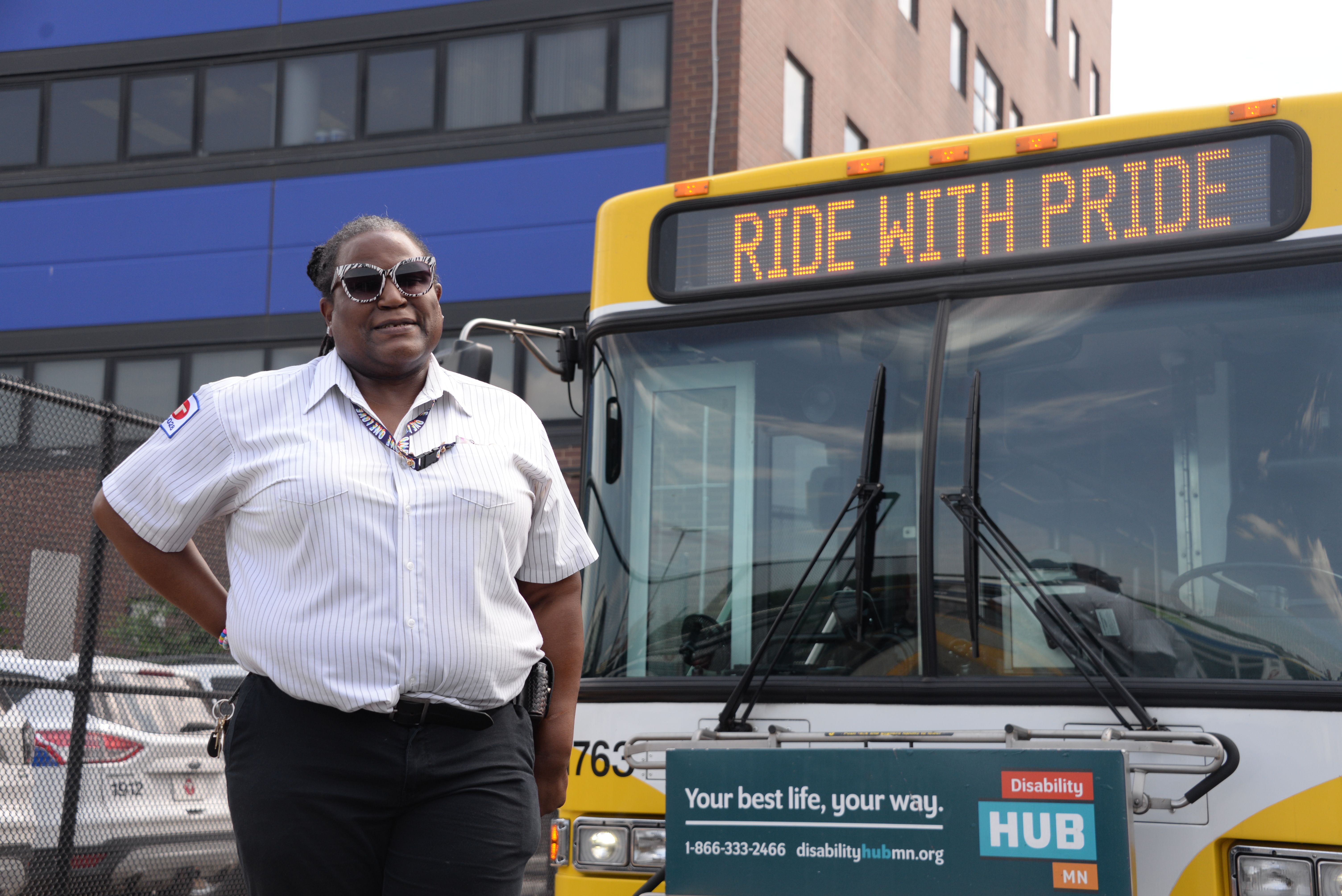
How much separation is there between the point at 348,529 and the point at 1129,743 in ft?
6.40

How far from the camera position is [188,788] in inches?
292

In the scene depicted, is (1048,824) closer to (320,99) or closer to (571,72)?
(571,72)

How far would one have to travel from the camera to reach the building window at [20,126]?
60.5 ft

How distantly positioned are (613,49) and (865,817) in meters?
14.1

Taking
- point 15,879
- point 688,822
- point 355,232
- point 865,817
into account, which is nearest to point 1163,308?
point 865,817

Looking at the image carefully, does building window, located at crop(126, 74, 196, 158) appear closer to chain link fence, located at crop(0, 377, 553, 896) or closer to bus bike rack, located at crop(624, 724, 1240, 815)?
chain link fence, located at crop(0, 377, 553, 896)

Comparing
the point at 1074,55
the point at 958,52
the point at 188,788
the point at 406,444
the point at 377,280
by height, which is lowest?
the point at 188,788

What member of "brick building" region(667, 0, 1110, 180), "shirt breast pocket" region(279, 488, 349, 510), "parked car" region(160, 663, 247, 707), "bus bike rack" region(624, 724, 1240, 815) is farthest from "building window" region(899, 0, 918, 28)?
"shirt breast pocket" region(279, 488, 349, 510)

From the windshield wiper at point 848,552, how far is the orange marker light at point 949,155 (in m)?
0.71

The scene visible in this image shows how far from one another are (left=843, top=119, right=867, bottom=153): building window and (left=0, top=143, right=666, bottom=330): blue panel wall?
4210 millimetres

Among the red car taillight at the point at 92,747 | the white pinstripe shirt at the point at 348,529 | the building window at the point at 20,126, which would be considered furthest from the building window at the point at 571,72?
the white pinstripe shirt at the point at 348,529

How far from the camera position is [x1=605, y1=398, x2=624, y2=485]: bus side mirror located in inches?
168

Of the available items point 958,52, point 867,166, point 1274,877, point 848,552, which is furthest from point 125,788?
point 958,52

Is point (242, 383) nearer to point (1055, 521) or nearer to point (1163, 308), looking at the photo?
point (1055, 521)
